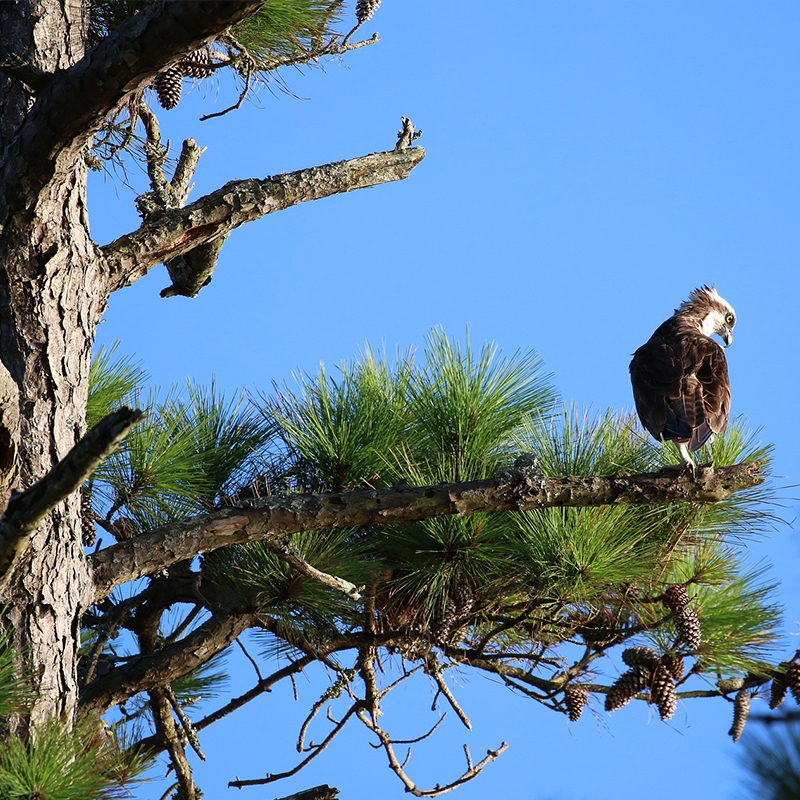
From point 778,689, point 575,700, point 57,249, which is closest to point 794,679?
point 778,689

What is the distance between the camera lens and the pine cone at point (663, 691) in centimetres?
231

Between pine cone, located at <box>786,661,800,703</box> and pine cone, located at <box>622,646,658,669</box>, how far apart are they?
303mm

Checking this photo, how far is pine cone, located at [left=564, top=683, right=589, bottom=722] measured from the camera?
238 cm

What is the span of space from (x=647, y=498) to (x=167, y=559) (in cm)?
93

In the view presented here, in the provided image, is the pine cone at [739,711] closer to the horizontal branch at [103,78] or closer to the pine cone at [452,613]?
the pine cone at [452,613]

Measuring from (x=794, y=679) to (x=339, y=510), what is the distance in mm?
1128

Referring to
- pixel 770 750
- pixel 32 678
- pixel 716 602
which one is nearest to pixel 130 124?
pixel 32 678

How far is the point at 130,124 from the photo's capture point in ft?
8.71

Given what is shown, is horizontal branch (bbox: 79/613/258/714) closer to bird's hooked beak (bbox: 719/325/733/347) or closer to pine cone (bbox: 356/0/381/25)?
pine cone (bbox: 356/0/381/25)

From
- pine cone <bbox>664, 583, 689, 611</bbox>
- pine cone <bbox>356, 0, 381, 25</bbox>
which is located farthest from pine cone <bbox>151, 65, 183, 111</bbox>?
pine cone <bbox>664, 583, 689, 611</bbox>

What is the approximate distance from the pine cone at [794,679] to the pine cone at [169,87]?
1970 millimetres

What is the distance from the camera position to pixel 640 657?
2354mm

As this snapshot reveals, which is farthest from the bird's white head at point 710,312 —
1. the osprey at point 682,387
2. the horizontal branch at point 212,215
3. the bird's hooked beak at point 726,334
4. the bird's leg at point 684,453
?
the horizontal branch at point 212,215

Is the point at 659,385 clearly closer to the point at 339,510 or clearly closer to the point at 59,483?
the point at 339,510
